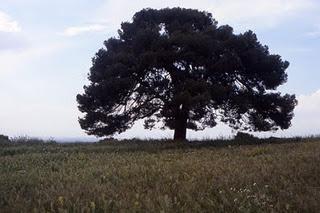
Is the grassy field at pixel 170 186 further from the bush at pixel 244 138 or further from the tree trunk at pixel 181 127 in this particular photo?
the tree trunk at pixel 181 127

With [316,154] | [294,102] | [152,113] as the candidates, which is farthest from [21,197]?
[294,102]

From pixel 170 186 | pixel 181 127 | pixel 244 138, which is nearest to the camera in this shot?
pixel 170 186

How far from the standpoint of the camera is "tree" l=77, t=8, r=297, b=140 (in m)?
30.4

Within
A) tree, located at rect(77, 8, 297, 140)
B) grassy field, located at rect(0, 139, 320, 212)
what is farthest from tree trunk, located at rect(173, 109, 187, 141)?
grassy field, located at rect(0, 139, 320, 212)

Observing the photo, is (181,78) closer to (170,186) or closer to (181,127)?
(181,127)

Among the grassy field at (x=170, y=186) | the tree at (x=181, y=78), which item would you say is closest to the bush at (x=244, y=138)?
the tree at (x=181, y=78)

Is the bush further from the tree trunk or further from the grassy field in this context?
the grassy field

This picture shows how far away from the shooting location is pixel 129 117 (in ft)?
104

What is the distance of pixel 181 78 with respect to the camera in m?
31.3

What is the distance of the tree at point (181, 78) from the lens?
30.4 m

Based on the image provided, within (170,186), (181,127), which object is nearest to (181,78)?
(181,127)

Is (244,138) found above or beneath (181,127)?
beneath

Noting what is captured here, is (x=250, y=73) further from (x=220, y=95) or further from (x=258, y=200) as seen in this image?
(x=258, y=200)

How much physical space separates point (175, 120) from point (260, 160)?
15421 mm
